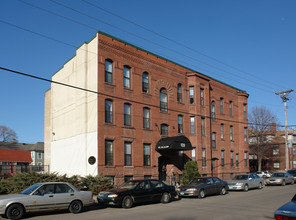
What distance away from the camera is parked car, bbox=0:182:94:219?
38.2 ft

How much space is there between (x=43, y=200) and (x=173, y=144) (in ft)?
47.0

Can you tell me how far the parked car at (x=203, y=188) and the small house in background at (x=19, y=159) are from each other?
13.0 meters

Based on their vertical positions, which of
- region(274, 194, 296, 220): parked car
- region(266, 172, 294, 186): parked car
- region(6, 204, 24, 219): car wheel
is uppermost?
region(274, 194, 296, 220): parked car

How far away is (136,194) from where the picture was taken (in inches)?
607

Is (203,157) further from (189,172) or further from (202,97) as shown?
(202,97)

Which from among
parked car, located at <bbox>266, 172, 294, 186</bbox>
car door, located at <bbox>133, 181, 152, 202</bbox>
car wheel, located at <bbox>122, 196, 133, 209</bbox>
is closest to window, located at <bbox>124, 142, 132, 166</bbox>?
car door, located at <bbox>133, 181, 152, 202</bbox>

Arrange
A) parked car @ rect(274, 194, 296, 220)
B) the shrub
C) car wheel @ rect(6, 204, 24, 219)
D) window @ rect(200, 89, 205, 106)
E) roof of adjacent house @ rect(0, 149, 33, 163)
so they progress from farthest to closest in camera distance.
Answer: roof of adjacent house @ rect(0, 149, 33, 163), window @ rect(200, 89, 205, 106), the shrub, car wheel @ rect(6, 204, 24, 219), parked car @ rect(274, 194, 296, 220)

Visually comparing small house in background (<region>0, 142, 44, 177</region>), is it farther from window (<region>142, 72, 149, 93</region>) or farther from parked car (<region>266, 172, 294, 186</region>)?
parked car (<region>266, 172, 294, 186</region>)

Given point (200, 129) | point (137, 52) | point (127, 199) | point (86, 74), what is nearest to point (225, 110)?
point (200, 129)

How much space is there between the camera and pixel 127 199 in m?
14.9

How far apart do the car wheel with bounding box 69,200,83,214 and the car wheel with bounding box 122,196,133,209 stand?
2220 millimetres

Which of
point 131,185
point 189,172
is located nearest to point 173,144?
point 189,172

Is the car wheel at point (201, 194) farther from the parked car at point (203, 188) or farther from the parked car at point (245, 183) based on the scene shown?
the parked car at point (245, 183)

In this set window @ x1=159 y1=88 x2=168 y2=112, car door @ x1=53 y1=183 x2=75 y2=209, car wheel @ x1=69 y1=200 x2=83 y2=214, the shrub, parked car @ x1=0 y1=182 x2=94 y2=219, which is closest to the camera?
parked car @ x1=0 y1=182 x2=94 y2=219
